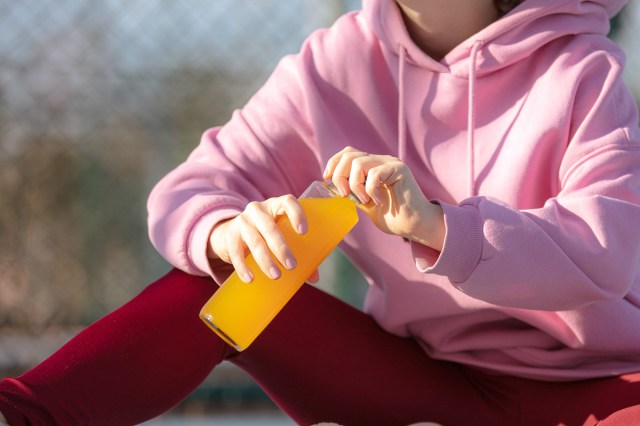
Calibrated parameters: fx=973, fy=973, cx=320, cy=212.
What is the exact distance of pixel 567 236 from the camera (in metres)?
0.95

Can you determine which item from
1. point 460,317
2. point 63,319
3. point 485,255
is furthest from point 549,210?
point 63,319

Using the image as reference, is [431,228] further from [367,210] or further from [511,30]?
[511,30]

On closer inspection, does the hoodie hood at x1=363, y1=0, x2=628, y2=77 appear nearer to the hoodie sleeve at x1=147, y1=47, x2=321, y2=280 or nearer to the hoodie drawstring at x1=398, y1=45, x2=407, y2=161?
the hoodie drawstring at x1=398, y1=45, x2=407, y2=161

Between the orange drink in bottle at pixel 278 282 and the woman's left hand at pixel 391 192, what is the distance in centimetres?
3

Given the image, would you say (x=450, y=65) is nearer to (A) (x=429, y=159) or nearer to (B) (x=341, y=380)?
(A) (x=429, y=159)

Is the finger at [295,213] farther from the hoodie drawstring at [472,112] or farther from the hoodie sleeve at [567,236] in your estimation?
the hoodie drawstring at [472,112]

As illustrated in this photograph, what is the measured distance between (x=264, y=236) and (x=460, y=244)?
0.60 feet

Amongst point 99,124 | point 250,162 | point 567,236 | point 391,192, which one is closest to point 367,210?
point 391,192

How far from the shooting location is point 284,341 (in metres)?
1.12

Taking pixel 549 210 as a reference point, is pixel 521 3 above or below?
above

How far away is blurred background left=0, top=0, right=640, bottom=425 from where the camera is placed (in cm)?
217

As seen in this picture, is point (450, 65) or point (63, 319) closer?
point (450, 65)

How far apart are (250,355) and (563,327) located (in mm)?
356

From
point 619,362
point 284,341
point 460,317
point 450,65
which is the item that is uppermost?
point 450,65
